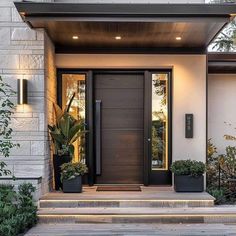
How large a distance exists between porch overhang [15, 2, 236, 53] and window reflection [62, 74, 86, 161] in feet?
2.43

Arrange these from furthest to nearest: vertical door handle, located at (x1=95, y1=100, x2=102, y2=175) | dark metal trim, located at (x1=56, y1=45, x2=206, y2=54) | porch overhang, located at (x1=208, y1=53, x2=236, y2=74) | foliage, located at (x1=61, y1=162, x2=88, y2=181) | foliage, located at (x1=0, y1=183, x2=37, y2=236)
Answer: porch overhang, located at (x1=208, y1=53, x2=236, y2=74)
vertical door handle, located at (x1=95, y1=100, x2=102, y2=175)
dark metal trim, located at (x1=56, y1=45, x2=206, y2=54)
foliage, located at (x1=61, y1=162, x2=88, y2=181)
foliage, located at (x1=0, y1=183, x2=37, y2=236)

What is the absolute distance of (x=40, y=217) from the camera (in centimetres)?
593

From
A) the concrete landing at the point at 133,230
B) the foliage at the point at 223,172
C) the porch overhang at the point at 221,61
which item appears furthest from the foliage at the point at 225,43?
the concrete landing at the point at 133,230

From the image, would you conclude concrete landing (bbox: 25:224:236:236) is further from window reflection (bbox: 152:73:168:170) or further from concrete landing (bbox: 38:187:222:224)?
window reflection (bbox: 152:73:168:170)

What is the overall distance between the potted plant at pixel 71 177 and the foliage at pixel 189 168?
5.34 feet

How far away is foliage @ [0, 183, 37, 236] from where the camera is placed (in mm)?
5133

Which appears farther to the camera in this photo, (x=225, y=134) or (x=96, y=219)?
(x=225, y=134)

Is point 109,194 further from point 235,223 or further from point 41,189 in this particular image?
point 235,223

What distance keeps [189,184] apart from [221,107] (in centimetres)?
259

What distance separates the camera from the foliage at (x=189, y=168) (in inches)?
276

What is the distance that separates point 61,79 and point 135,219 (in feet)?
10.8

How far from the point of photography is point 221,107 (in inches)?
355

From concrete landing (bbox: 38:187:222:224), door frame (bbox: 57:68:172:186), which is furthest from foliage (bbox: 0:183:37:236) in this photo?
door frame (bbox: 57:68:172:186)

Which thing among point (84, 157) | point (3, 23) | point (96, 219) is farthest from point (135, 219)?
point (3, 23)
